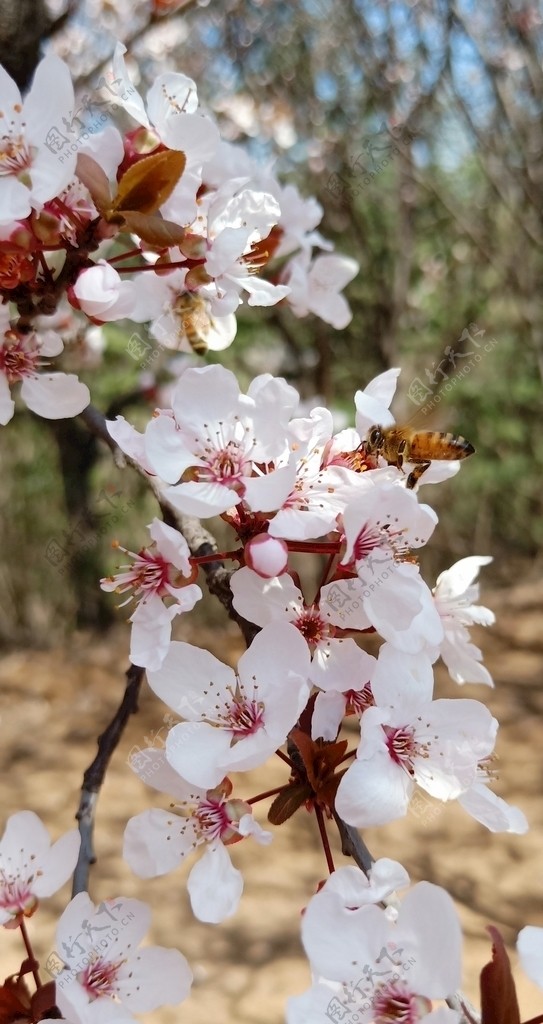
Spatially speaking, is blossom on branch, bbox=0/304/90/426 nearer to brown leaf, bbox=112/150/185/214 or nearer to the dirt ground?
brown leaf, bbox=112/150/185/214

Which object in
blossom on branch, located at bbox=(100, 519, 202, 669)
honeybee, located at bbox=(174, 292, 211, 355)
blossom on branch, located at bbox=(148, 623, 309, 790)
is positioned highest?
honeybee, located at bbox=(174, 292, 211, 355)

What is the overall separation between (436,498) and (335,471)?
3675 mm

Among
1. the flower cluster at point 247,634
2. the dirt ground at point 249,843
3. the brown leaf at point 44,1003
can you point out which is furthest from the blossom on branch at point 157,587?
the dirt ground at point 249,843

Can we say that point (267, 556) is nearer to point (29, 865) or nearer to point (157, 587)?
point (157, 587)

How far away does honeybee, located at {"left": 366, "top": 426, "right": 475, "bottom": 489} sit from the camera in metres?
0.70

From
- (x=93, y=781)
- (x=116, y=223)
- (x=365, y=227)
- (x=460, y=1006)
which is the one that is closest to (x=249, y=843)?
(x=93, y=781)

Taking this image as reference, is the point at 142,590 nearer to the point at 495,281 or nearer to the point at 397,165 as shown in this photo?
the point at 397,165

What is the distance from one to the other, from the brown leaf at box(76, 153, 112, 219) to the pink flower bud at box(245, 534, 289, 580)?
28 cm

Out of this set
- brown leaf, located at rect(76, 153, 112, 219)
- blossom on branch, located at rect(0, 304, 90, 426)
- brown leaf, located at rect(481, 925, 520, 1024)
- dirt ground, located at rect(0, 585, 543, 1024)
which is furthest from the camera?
dirt ground, located at rect(0, 585, 543, 1024)

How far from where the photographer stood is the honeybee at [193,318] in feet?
2.51

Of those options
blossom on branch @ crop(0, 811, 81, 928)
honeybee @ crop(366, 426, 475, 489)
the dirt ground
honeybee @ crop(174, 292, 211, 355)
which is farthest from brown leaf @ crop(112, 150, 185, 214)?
the dirt ground

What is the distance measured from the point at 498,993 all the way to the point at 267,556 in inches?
11.5

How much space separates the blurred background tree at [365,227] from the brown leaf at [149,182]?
5.90 ft

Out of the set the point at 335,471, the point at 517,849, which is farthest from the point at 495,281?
the point at 335,471
